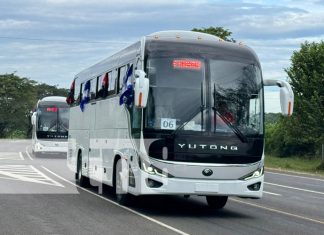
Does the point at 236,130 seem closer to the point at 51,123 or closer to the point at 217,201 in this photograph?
the point at 217,201

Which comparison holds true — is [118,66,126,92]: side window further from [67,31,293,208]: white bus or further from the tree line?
the tree line

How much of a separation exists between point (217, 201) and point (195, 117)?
9.66 ft

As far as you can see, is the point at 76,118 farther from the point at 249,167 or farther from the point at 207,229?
the point at 207,229

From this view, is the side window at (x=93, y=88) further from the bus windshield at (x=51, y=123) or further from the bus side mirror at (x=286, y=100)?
the bus windshield at (x=51, y=123)

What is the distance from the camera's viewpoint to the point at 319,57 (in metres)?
45.2

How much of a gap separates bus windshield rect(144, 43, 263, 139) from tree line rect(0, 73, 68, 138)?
9469cm

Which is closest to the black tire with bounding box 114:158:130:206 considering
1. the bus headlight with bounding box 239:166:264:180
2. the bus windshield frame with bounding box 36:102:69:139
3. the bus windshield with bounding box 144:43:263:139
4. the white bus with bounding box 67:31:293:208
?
the white bus with bounding box 67:31:293:208

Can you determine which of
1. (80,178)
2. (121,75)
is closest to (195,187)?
(121,75)

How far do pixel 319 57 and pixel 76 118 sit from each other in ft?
86.5

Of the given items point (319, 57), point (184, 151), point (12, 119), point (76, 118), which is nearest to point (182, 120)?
point (184, 151)

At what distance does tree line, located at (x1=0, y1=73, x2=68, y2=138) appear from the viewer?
108125 mm

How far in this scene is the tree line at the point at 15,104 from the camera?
108125 mm

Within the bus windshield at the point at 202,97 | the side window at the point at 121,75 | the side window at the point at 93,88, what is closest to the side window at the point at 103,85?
A: the side window at the point at 93,88

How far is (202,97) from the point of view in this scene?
13.9 m
